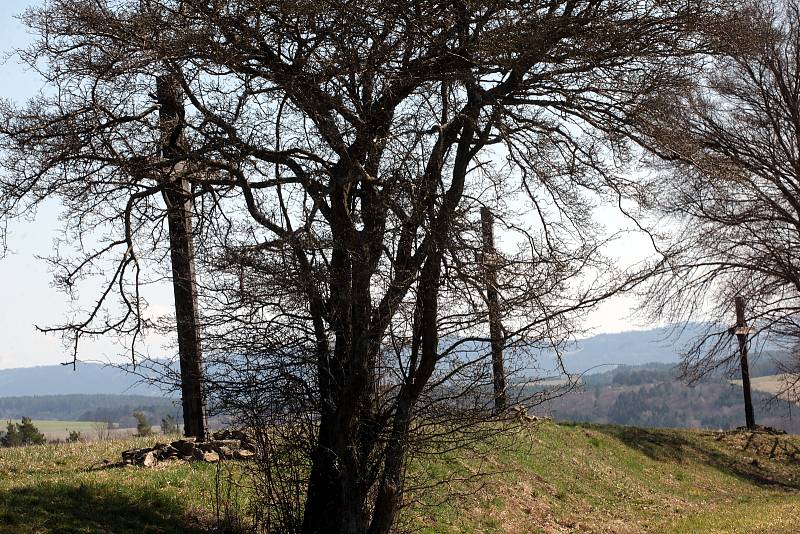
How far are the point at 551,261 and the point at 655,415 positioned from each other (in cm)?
12610

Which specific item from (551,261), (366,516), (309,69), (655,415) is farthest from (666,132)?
(655,415)

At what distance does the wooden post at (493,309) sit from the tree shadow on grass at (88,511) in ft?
12.1

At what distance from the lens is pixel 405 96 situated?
957 centimetres

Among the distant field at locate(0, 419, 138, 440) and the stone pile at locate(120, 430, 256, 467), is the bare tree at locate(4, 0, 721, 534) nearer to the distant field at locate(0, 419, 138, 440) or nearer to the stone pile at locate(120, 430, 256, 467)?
the stone pile at locate(120, 430, 256, 467)

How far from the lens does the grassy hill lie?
9.64 metres

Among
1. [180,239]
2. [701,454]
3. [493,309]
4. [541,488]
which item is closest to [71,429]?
[701,454]

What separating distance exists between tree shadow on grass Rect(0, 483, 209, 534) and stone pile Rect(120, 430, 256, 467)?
1572 millimetres

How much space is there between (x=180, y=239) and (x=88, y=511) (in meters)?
3.60

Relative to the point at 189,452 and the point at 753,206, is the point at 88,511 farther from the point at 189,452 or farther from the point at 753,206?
the point at 753,206

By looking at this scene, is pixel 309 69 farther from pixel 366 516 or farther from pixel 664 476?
pixel 664 476

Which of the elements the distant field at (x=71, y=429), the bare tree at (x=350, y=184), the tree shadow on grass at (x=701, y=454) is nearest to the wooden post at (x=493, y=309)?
the bare tree at (x=350, y=184)

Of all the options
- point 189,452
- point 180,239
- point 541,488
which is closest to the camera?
point 180,239

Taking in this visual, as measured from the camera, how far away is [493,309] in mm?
8828

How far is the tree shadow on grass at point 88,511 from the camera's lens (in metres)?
8.74
